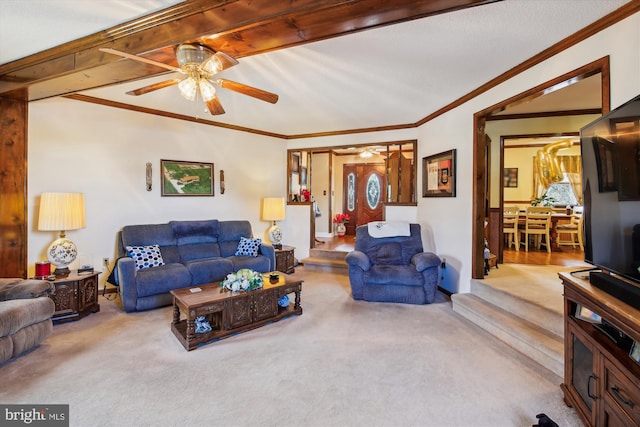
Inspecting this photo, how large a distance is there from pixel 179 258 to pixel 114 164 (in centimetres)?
151

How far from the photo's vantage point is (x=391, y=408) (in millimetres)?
1880

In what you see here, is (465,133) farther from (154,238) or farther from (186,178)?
(154,238)

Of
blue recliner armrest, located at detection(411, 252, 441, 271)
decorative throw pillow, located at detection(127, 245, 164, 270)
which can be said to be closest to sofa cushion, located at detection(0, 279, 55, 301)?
decorative throw pillow, located at detection(127, 245, 164, 270)

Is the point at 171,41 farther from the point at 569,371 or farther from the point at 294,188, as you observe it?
the point at 294,188

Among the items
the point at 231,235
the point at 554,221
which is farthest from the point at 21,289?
the point at 554,221

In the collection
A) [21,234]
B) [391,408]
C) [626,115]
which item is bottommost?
[391,408]

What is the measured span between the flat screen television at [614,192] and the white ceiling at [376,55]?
0.93m

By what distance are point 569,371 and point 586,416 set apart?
0.97 ft

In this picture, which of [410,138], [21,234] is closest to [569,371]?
[410,138]

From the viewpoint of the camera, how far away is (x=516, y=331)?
8.65 ft

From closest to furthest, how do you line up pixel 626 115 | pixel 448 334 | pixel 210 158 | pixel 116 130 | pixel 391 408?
1. pixel 626 115
2. pixel 391 408
3. pixel 448 334
4. pixel 116 130
5. pixel 210 158

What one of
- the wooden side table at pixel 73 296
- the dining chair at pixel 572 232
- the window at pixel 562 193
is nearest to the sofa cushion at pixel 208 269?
the wooden side table at pixel 73 296

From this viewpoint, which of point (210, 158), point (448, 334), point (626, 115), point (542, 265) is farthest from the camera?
point (210, 158)

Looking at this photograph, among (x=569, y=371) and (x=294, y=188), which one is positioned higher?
(x=294, y=188)
